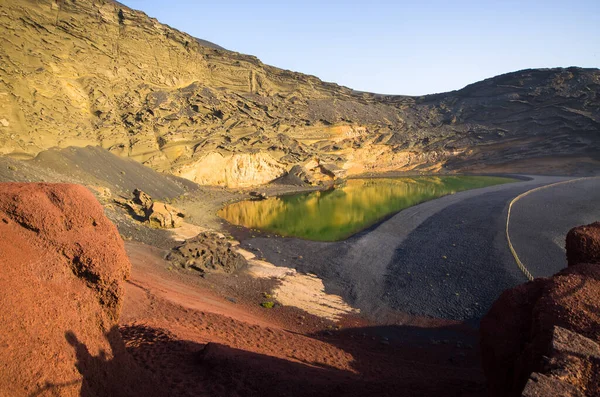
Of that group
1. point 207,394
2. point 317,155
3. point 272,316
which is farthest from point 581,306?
point 317,155

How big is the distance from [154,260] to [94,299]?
10.1 m

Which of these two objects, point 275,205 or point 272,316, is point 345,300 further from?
point 275,205

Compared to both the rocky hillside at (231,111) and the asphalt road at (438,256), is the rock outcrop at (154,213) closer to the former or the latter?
the asphalt road at (438,256)

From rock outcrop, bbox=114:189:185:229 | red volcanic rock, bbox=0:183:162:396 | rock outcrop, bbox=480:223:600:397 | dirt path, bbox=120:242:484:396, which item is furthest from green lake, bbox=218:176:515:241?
red volcanic rock, bbox=0:183:162:396

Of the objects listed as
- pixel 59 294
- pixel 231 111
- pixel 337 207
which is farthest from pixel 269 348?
pixel 231 111

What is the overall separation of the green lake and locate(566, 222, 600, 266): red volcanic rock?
652 inches

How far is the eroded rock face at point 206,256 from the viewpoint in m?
14.7

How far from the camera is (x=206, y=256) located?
15.4 m

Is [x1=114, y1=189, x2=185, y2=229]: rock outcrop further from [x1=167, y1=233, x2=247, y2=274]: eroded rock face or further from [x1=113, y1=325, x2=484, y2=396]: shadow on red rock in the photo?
[x1=113, y1=325, x2=484, y2=396]: shadow on red rock

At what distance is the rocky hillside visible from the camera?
28.0 meters

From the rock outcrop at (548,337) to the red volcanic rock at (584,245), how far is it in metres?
0.02

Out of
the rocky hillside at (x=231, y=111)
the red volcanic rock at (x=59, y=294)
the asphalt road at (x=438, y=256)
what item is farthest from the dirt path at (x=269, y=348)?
the rocky hillside at (x=231, y=111)

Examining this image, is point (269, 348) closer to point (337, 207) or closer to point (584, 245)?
point (584, 245)

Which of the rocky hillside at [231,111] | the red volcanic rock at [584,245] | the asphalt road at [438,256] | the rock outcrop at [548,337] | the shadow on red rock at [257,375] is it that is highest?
the rocky hillside at [231,111]
